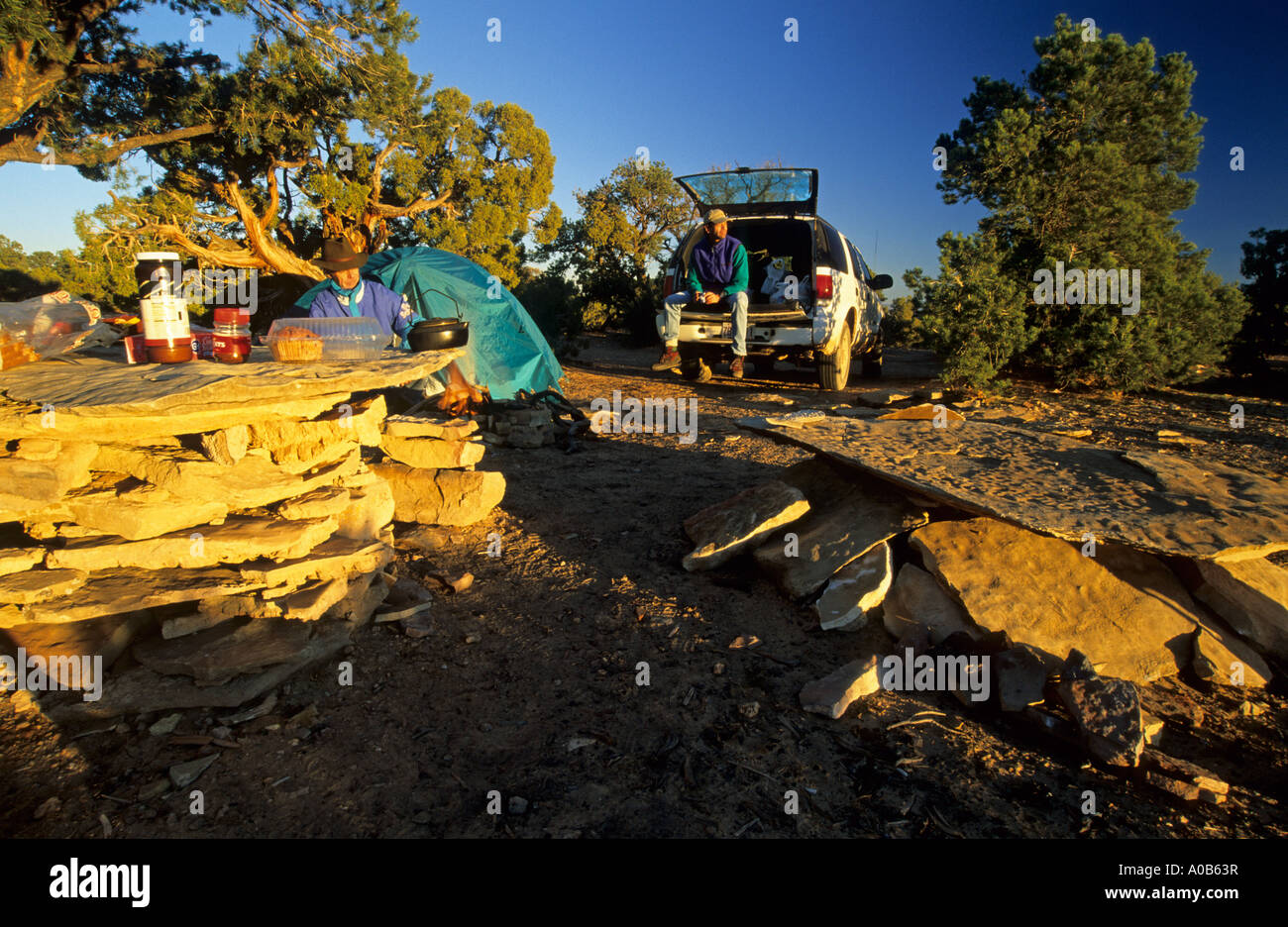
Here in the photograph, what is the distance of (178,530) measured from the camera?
9.43ft

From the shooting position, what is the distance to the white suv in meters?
8.16

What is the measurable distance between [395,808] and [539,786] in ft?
1.54

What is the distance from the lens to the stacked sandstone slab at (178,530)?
8.20ft

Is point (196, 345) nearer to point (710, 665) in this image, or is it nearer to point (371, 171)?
point (710, 665)

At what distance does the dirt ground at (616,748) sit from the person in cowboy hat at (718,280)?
5220 millimetres

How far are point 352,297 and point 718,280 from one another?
472 cm

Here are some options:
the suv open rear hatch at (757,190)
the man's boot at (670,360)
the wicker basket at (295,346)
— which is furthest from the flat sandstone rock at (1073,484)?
the suv open rear hatch at (757,190)

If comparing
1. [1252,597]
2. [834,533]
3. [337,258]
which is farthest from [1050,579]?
[337,258]

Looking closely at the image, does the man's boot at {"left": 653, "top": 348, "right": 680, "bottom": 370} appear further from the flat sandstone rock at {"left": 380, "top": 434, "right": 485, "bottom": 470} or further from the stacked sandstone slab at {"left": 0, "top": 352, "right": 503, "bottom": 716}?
the stacked sandstone slab at {"left": 0, "top": 352, "right": 503, "bottom": 716}


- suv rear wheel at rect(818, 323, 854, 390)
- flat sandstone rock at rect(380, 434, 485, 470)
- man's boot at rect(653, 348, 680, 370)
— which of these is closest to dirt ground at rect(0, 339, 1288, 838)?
flat sandstone rock at rect(380, 434, 485, 470)

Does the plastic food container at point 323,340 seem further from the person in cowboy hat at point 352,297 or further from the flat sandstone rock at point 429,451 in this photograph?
the person in cowboy hat at point 352,297

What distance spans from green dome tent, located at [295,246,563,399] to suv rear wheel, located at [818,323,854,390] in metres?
3.78

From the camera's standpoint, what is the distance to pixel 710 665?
9.57ft

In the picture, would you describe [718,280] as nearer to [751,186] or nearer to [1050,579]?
[751,186]
